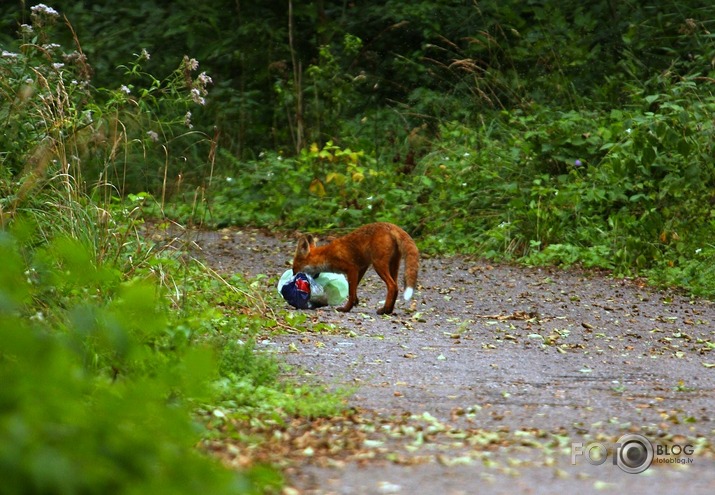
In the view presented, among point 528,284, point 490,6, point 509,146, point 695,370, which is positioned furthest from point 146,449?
point 490,6

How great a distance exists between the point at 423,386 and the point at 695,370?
6.38 feet

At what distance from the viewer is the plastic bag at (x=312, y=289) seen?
30.2 feet

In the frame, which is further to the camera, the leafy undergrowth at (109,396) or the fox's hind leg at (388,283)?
the fox's hind leg at (388,283)

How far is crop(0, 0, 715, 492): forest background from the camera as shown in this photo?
493cm

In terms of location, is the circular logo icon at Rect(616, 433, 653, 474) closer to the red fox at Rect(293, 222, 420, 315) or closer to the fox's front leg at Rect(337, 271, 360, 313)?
the red fox at Rect(293, 222, 420, 315)

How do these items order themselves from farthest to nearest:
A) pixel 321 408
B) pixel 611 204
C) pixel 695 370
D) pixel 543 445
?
1. pixel 611 204
2. pixel 695 370
3. pixel 321 408
4. pixel 543 445

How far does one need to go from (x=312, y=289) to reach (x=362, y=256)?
1.64 feet

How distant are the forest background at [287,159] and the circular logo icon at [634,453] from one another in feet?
4.68

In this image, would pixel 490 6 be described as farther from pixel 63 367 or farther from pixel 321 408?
pixel 63 367

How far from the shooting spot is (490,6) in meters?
18.0

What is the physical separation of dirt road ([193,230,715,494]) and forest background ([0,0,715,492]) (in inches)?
20.5

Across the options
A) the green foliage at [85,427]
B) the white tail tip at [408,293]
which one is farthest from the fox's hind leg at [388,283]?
the green foliage at [85,427]

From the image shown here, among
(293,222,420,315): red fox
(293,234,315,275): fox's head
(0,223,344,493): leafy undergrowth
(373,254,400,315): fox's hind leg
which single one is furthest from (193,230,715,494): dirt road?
(293,234,315,275): fox's head

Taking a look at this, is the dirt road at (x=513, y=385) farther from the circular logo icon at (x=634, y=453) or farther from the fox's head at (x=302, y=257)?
the fox's head at (x=302, y=257)
